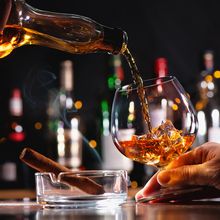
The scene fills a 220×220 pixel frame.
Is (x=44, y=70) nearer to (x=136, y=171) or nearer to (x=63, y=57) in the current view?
(x=63, y=57)

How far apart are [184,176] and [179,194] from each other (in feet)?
0.11

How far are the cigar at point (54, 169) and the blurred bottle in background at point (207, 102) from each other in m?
A: 0.92

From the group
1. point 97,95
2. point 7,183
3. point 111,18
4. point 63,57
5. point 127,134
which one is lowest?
point 7,183

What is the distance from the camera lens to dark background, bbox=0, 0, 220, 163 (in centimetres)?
201

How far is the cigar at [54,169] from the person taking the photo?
0.78m

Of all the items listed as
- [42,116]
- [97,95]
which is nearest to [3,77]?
[42,116]

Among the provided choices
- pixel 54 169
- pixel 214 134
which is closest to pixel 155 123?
pixel 54 169

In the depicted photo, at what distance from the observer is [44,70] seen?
203 centimetres

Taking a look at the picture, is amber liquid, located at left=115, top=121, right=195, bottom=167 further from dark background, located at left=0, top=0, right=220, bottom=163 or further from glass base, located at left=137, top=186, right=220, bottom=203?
dark background, located at left=0, top=0, right=220, bottom=163

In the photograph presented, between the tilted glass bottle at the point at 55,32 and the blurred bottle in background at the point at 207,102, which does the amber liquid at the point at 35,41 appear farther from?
the blurred bottle in background at the point at 207,102

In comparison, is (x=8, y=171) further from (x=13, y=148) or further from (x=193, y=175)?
(x=193, y=175)

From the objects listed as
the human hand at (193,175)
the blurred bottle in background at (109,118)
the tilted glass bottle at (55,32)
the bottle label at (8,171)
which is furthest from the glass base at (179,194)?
the bottle label at (8,171)

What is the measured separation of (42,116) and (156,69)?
0.44m

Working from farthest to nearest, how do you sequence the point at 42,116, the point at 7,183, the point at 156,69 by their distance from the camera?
the point at 42,116 → the point at 156,69 → the point at 7,183
